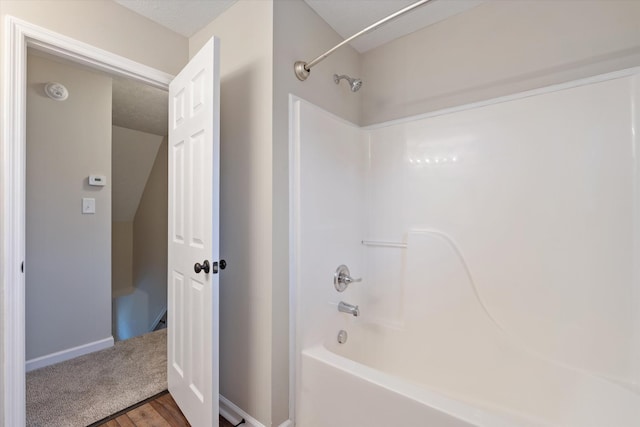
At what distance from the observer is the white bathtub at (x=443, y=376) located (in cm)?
109

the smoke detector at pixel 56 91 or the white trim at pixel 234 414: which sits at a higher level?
the smoke detector at pixel 56 91

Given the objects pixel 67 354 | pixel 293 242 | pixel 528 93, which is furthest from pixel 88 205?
pixel 528 93

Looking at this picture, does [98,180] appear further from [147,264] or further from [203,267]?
[147,264]

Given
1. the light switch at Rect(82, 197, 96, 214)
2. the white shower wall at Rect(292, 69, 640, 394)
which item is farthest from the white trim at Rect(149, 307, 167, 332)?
the white shower wall at Rect(292, 69, 640, 394)

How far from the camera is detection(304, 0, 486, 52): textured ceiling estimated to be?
1.59 metres

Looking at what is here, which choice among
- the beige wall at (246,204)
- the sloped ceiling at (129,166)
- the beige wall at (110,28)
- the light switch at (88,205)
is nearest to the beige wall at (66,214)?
the light switch at (88,205)

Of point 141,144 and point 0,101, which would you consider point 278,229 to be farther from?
point 141,144

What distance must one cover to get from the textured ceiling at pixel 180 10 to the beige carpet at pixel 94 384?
2.28m

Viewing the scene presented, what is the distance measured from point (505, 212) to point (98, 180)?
9.79ft

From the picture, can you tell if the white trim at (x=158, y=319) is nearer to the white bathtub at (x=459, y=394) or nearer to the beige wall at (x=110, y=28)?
the white bathtub at (x=459, y=394)

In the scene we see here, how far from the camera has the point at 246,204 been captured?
1.51 meters

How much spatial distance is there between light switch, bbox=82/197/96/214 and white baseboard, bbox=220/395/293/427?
184cm

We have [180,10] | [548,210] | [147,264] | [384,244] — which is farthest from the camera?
[147,264]

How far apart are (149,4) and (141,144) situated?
8.34 ft
